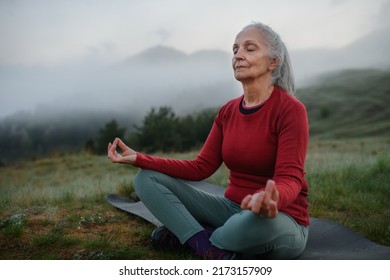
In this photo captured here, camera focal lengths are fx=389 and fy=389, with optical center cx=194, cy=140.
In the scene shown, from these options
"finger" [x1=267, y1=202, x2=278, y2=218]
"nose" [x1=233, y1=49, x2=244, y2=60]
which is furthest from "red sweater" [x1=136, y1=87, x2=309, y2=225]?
"nose" [x1=233, y1=49, x2=244, y2=60]

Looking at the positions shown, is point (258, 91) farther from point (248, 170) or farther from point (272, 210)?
point (272, 210)

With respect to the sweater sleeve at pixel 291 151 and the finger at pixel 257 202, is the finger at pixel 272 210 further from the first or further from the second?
the sweater sleeve at pixel 291 151

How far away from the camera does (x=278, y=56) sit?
2.42m

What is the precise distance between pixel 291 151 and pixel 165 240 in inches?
41.0

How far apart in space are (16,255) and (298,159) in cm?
196

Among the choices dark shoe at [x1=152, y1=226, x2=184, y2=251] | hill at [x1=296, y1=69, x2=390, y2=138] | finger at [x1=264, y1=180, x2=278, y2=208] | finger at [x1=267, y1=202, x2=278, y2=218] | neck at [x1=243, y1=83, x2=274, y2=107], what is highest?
neck at [x1=243, y1=83, x2=274, y2=107]

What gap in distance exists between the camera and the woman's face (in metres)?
2.35

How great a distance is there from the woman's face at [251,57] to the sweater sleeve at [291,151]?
0.33m

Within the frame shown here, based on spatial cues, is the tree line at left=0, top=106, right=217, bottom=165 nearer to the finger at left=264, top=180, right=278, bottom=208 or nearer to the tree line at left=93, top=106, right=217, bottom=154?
the tree line at left=93, top=106, right=217, bottom=154

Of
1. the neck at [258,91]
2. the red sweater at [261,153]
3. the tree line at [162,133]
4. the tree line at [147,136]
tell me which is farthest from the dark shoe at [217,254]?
the tree line at [162,133]

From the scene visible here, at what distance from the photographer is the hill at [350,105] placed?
32844mm

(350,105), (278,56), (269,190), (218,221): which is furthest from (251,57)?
(350,105)

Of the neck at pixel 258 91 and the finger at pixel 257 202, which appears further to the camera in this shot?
the neck at pixel 258 91
